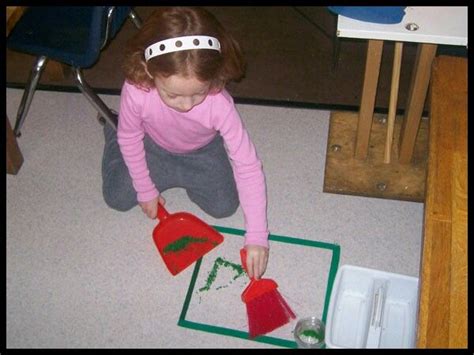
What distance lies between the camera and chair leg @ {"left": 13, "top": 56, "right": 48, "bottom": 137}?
1.61 m

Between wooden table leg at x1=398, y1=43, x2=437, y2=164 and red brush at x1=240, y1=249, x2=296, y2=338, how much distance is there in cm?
56

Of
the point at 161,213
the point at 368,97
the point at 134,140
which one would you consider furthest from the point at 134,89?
the point at 368,97

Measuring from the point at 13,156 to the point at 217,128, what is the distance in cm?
78

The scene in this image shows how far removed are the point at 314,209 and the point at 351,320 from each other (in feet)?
1.27

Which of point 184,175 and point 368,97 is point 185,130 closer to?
Answer: point 184,175

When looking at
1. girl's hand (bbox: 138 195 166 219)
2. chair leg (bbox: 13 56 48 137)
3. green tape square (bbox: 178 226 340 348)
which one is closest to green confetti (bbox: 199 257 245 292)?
green tape square (bbox: 178 226 340 348)

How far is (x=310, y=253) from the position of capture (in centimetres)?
150

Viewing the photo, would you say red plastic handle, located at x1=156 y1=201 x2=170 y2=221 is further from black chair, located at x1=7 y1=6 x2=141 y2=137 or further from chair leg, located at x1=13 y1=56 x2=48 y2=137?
chair leg, located at x1=13 y1=56 x2=48 y2=137

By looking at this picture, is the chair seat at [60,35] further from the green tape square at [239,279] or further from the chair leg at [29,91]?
the green tape square at [239,279]

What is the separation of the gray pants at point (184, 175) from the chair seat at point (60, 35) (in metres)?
0.25

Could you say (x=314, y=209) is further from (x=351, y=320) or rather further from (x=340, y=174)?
(x=351, y=320)

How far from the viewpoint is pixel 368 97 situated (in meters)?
1.44
